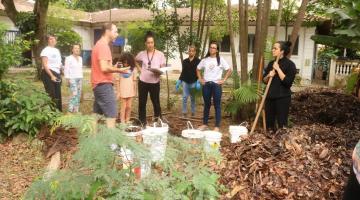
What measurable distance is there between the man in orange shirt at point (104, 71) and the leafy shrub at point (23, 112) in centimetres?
116

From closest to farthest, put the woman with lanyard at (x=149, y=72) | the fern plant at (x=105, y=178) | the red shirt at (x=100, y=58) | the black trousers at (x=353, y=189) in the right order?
the black trousers at (x=353, y=189)
the fern plant at (x=105, y=178)
the red shirt at (x=100, y=58)
the woman with lanyard at (x=149, y=72)

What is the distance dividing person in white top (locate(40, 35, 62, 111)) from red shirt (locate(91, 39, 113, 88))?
2.49 m

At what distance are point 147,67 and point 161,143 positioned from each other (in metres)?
3.25

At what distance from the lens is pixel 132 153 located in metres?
3.25

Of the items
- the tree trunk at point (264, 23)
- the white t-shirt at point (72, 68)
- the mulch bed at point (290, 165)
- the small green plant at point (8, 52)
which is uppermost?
the tree trunk at point (264, 23)

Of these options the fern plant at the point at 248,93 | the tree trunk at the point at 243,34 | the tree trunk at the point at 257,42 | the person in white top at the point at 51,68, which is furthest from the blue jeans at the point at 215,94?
the person in white top at the point at 51,68

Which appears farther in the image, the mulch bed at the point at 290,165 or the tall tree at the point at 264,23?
the tall tree at the point at 264,23

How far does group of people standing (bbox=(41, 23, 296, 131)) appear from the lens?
5543 mm

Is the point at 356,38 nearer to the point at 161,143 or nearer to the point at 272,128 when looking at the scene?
the point at 272,128

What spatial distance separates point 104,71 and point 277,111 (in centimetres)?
274

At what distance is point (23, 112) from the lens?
621cm

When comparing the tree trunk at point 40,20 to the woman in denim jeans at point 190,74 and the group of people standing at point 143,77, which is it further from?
the woman in denim jeans at point 190,74

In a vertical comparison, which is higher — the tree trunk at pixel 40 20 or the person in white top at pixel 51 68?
the tree trunk at pixel 40 20

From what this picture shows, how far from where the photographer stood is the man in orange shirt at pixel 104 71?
213 inches
